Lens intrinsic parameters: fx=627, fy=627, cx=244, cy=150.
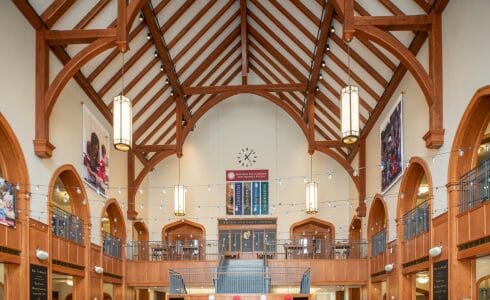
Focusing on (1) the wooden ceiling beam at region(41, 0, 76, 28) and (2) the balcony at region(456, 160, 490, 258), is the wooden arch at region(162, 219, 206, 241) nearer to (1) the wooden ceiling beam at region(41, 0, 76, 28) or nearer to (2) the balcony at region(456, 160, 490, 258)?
(1) the wooden ceiling beam at region(41, 0, 76, 28)

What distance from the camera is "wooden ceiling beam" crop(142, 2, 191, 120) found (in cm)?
1605

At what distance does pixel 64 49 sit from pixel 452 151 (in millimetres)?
9096

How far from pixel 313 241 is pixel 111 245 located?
7.25 meters

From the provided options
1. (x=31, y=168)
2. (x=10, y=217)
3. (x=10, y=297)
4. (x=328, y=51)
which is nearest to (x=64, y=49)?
(x=31, y=168)

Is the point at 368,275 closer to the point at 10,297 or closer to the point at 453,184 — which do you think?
the point at 453,184

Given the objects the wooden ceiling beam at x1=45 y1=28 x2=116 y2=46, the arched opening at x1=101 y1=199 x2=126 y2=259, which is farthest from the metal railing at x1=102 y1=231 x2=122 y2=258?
the wooden ceiling beam at x1=45 y1=28 x2=116 y2=46

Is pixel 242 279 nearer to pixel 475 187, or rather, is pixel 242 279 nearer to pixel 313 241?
pixel 313 241

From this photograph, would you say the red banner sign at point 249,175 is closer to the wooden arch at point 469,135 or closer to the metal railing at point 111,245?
the metal railing at point 111,245

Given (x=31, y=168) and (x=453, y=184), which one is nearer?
(x=453, y=184)

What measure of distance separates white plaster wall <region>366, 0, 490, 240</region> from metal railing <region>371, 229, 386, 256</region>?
166 inches

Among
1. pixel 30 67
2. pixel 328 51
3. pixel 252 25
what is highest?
pixel 252 25

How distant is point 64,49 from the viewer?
1492 centimetres

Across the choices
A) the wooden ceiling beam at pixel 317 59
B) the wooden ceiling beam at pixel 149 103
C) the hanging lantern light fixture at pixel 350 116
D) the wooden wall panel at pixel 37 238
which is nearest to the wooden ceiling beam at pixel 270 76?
the wooden ceiling beam at pixel 317 59

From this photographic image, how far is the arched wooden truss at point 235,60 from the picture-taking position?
12875 mm
